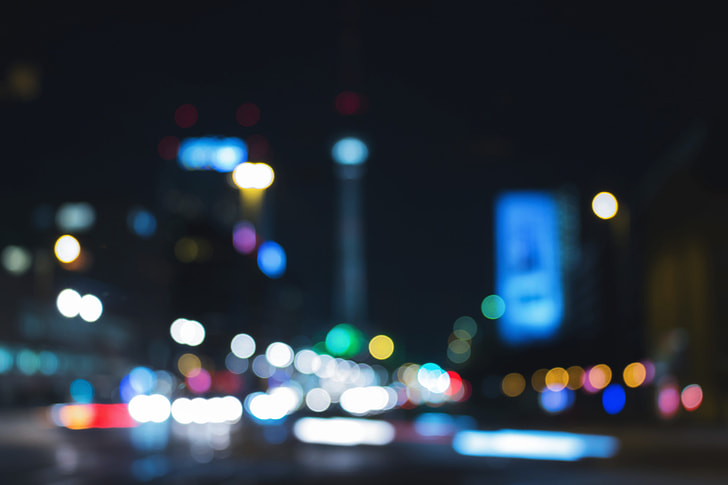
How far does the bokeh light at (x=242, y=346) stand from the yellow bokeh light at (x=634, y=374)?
81237 mm

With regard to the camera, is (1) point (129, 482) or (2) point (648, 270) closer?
(1) point (129, 482)

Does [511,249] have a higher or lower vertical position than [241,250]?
lower

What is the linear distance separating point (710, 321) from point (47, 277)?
52.8m

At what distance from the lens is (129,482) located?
47.3ft

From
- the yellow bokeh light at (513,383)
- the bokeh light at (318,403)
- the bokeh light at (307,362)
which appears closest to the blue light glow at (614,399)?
the bokeh light at (318,403)

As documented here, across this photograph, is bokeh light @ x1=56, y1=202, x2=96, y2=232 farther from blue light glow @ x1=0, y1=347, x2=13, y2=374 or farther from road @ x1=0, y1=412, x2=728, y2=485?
road @ x1=0, y1=412, x2=728, y2=485

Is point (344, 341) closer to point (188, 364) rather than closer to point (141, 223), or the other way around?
point (188, 364)

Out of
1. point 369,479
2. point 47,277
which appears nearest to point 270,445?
point 369,479

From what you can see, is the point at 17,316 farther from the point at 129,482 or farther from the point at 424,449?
the point at 129,482

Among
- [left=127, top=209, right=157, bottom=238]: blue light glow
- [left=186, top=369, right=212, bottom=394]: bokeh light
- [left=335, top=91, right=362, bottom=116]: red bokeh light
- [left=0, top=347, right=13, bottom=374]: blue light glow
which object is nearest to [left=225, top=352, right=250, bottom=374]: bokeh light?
[left=127, top=209, right=157, bottom=238]: blue light glow

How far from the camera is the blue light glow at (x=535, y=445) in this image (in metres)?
20.2

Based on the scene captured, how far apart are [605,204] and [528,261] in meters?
41.0

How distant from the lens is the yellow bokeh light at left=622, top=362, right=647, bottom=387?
32338mm

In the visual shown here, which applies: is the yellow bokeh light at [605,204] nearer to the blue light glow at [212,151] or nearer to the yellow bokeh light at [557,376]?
the blue light glow at [212,151]
